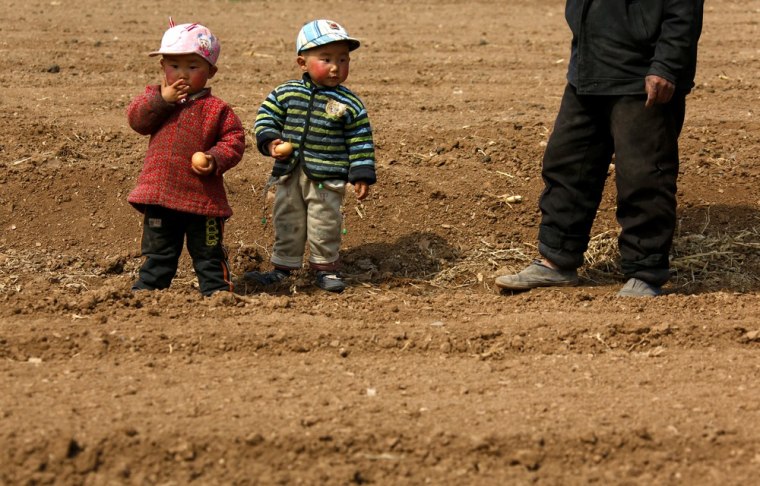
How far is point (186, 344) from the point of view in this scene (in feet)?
16.2

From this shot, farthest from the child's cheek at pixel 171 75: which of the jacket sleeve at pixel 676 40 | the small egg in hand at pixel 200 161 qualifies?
Answer: the jacket sleeve at pixel 676 40

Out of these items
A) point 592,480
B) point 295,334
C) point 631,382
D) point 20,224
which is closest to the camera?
point 592,480

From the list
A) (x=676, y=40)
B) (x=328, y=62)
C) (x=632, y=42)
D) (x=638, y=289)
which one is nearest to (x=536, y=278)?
(x=638, y=289)

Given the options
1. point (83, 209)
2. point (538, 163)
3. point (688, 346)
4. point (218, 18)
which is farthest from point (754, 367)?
point (218, 18)

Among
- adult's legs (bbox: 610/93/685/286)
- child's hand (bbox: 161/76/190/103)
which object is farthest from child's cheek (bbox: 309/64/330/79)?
adult's legs (bbox: 610/93/685/286)

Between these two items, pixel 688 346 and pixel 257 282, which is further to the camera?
pixel 257 282

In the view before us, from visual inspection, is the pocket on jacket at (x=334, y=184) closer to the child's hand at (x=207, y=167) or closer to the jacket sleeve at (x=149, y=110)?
the child's hand at (x=207, y=167)

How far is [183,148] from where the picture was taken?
5484 mm

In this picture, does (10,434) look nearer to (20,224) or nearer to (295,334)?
(295,334)

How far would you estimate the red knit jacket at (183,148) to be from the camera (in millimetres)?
5449

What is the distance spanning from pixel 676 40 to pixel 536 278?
147cm

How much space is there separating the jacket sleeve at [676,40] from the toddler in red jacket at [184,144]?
2.04 m

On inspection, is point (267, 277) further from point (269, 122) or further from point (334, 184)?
point (269, 122)

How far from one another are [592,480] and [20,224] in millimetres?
4269
